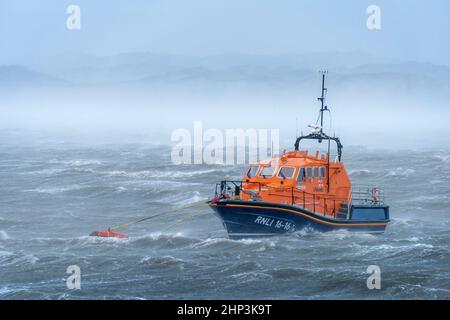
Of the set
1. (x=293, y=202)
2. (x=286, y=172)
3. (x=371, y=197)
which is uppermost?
(x=286, y=172)

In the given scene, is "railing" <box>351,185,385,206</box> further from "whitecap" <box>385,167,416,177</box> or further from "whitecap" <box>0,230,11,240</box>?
"whitecap" <box>385,167,416,177</box>

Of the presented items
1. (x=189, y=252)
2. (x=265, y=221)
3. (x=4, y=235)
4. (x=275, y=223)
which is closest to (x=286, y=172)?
(x=275, y=223)

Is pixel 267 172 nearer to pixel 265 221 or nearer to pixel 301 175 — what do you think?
pixel 301 175

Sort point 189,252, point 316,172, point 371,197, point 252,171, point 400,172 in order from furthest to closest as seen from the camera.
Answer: point 400,172 → point 371,197 → point 252,171 → point 316,172 → point 189,252

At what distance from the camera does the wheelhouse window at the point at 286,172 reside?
93.0 feet

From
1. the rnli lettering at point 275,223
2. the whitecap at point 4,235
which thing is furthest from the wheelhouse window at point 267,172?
the whitecap at point 4,235

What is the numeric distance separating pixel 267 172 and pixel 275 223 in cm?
248

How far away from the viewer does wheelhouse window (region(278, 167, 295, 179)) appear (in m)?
28.4

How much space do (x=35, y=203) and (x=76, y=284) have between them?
1821cm

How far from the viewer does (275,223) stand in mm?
27125

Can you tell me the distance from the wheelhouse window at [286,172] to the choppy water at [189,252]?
90.6 inches

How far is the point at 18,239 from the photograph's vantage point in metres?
28.7

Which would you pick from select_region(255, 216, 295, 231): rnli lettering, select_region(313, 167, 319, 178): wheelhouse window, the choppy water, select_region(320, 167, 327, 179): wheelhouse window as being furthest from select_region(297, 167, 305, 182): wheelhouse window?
the choppy water
